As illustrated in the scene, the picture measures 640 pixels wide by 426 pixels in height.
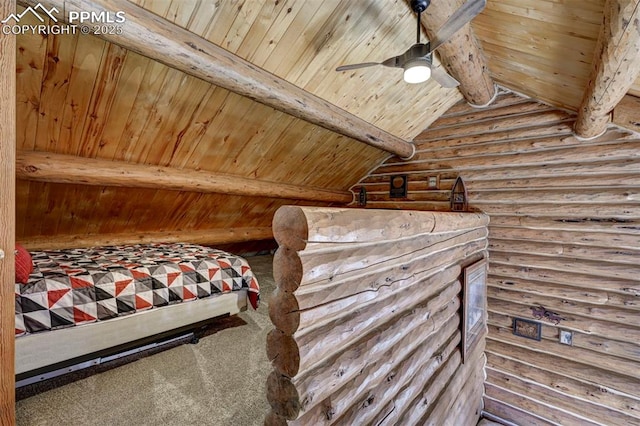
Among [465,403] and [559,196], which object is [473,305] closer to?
[465,403]

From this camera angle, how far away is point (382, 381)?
1558 millimetres

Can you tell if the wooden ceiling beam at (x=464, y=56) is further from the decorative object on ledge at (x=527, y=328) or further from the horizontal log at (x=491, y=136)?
the decorative object on ledge at (x=527, y=328)

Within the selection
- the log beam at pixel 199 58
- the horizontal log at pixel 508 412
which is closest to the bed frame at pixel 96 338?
the log beam at pixel 199 58

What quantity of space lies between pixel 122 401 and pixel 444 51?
11.9ft

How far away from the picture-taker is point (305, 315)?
106cm

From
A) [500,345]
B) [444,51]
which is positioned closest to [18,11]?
[444,51]

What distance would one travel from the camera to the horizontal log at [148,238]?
3.21m

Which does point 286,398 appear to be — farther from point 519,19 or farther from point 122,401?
point 519,19

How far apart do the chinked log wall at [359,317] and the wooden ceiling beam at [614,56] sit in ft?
4.30

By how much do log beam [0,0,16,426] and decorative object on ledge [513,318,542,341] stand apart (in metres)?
4.58

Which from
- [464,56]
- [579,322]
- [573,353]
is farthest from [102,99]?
[573,353]

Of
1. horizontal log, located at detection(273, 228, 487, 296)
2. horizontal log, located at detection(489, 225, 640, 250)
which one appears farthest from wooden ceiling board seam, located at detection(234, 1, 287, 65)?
horizontal log, located at detection(489, 225, 640, 250)

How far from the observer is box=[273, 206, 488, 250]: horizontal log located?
1.00 metres

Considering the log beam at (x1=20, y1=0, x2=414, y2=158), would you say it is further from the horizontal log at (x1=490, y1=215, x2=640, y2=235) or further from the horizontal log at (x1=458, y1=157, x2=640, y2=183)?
the horizontal log at (x1=490, y1=215, x2=640, y2=235)
